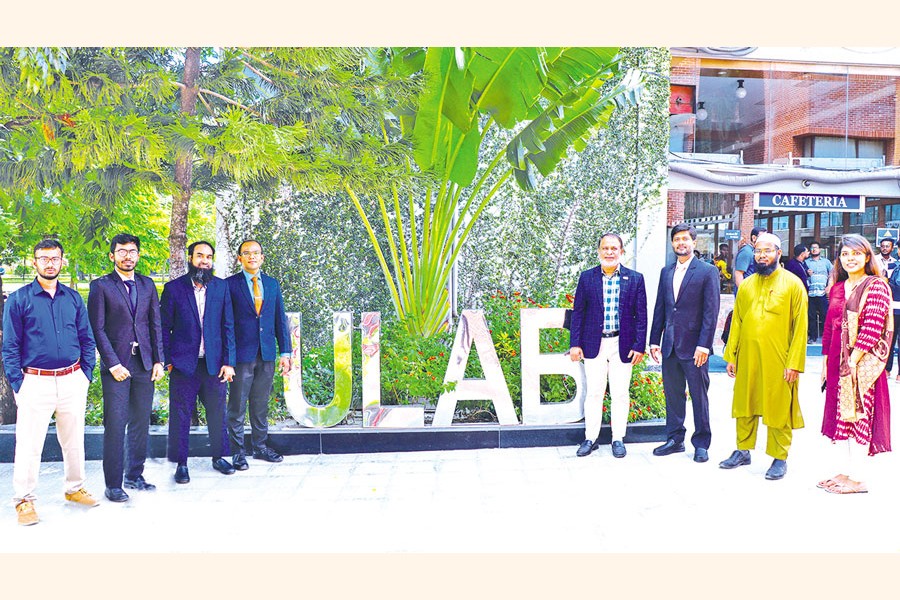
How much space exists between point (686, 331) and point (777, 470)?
1257mm

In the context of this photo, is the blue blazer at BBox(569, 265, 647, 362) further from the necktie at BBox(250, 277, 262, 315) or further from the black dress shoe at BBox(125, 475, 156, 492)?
the black dress shoe at BBox(125, 475, 156, 492)

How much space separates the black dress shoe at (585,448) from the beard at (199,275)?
3381 millimetres

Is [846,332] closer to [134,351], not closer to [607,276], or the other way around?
[607,276]

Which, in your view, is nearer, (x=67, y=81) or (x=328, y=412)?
(x=67, y=81)

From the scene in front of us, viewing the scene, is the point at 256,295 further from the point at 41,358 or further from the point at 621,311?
the point at 621,311

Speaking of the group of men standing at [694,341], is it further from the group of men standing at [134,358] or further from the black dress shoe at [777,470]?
the group of men standing at [134,358]

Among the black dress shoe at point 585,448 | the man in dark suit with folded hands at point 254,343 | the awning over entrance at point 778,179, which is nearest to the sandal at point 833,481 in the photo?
the black dress shoe at point 585,448

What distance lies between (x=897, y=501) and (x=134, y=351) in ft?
17.8

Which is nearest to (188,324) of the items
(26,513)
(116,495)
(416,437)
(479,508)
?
(116,495)

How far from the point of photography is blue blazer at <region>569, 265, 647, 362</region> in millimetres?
5738

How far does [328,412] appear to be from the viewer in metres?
6.07

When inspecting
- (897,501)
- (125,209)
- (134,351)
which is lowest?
(897,501)

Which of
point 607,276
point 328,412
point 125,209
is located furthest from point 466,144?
point 125,209

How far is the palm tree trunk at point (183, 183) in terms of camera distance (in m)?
5.81
